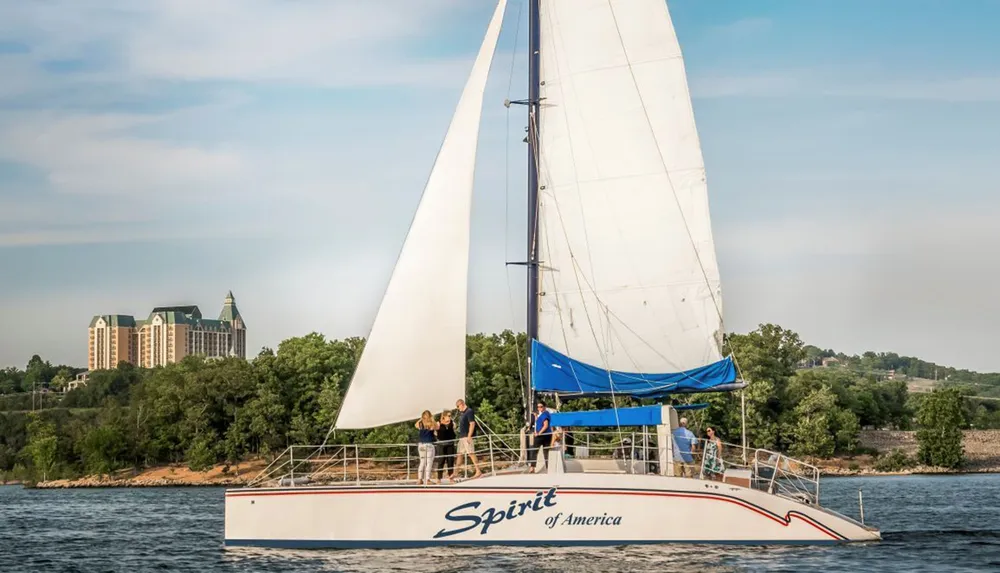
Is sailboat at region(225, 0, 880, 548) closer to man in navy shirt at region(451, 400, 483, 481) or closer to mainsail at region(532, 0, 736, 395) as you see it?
mainsail at region(532, 0, 736, 395)

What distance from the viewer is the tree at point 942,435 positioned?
7669 cm

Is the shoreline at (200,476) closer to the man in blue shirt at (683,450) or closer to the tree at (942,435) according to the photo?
the tree at (942,435)

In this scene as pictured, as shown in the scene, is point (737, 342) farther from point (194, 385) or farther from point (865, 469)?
point (194, 385)

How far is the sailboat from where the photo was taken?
2333 cm

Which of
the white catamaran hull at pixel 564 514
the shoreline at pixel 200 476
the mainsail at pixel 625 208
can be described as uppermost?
the mainsail at pixel 625 208

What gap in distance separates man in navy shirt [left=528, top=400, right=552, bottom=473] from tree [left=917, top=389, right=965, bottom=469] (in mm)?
58488

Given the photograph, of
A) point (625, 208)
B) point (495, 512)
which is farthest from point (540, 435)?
point (625, 208)

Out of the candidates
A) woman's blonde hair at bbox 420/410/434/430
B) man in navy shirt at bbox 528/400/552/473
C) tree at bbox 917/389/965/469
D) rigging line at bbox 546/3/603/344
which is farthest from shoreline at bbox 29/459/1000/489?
man in navy shirt at bbox 528/400/552/473

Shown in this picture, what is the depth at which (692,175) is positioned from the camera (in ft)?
85.8

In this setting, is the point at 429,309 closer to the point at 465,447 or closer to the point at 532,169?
the point at 465,447

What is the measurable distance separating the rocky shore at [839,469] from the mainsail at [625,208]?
50.7 metres

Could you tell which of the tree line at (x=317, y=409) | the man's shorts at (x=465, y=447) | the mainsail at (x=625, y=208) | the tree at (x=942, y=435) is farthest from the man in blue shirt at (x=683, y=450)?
the tree at (x=942, y=435)

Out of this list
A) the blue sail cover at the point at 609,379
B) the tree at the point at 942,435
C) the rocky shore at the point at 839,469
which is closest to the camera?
the blue sail cover at the point at 609,379

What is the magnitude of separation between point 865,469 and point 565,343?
186 ft
